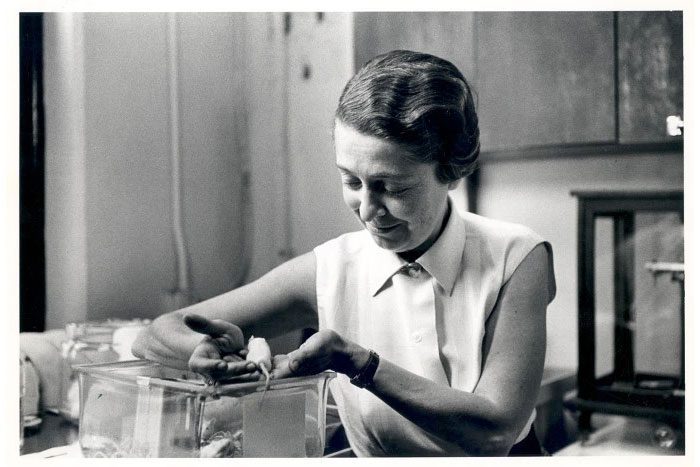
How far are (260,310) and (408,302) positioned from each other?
0.61 feet

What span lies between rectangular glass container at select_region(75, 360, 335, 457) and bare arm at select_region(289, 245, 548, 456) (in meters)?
0.05

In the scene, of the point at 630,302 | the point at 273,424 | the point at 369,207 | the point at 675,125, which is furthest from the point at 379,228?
the point at 630,302

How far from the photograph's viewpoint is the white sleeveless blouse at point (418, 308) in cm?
82

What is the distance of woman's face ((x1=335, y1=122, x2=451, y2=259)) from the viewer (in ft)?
Result: 2.47

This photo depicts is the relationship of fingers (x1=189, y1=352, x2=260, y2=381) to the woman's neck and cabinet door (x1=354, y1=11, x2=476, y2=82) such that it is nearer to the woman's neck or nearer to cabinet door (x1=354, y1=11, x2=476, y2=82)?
the woman's neck

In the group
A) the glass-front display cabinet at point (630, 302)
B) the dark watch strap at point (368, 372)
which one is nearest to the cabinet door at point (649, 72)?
the glass-front display cabinet at point (630, 302)

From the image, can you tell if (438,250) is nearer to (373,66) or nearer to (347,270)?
(347,270)

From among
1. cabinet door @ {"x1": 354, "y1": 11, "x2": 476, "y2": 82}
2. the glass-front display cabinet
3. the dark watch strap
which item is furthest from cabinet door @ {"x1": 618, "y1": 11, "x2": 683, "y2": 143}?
the dark watch strap

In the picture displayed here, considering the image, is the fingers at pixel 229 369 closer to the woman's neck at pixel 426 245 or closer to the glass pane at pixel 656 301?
the woman's neck at pixel 426 245

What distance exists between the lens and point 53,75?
104 centimetres

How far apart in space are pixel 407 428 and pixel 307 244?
40 centimetres

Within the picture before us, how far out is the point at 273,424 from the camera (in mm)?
685
